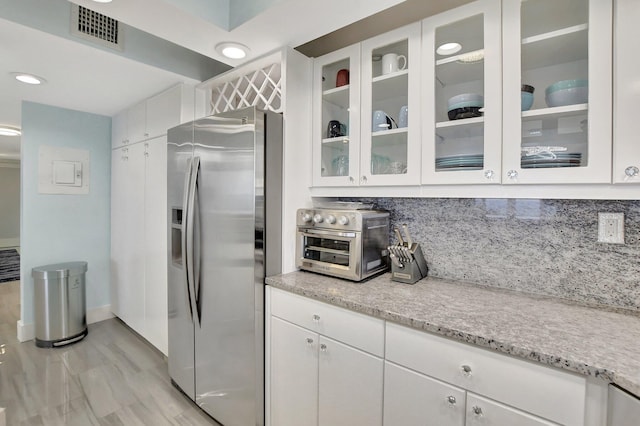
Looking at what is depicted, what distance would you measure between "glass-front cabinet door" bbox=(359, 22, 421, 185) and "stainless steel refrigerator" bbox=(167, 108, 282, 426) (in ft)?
1.68

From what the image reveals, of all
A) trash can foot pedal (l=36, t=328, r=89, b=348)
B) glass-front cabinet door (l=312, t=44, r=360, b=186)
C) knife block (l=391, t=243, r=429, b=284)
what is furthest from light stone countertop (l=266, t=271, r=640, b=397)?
trash can foot pedal (l=36, t=328, r=89, b=348)

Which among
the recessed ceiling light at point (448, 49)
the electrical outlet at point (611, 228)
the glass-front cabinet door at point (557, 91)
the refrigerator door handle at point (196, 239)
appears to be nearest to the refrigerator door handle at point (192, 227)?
the refrigerator door handle at point (196, 239)

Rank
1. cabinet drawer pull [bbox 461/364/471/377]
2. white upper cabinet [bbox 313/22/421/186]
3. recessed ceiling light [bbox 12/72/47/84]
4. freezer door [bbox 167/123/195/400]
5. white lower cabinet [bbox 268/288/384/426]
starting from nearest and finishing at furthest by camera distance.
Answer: cabinet drawer pull [bbox 461/364/471/377] → white lower cabinet [bbox 268/288/384/426] → white upper cabinet [bbox 313/22/421/186] → freezer door [bbox 167/123/195/400] → recessed ceiling light [bbox 12/72/47/84]

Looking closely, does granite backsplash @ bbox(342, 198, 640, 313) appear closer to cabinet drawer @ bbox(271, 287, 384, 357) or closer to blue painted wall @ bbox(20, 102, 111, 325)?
cabinet drawer @ bbox(271, 287, 384, 357)

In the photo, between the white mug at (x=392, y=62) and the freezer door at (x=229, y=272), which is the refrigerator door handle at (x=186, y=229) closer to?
the freezer door at (x=229, y=272)

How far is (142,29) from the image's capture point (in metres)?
1.54

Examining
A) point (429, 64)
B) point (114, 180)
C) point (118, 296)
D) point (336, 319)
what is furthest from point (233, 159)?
point (118, 296)

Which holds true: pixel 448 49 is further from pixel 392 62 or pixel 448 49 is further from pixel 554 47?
pixel 554 47

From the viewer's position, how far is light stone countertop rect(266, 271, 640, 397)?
Answer: 33.2 inches

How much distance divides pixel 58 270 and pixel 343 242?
9.10ft

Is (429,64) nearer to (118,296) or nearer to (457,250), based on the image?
(457,250)

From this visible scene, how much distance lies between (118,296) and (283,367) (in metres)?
2.53

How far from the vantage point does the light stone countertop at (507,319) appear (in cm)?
84

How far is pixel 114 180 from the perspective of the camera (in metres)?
3.20
